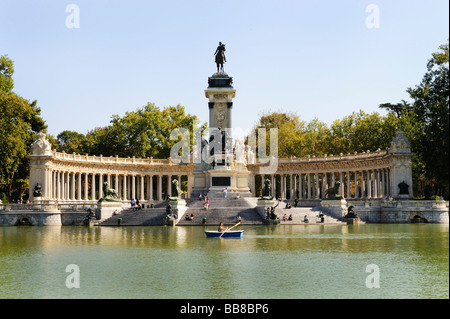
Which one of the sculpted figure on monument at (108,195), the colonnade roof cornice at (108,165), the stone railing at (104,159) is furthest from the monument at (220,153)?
the stone railing at (104,159)

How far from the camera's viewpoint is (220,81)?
76375 millimetres

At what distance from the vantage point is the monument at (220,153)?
7262 centimetres

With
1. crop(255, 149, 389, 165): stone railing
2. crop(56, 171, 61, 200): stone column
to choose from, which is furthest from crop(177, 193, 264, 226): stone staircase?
crop(56, 171, 61, 200): stone column

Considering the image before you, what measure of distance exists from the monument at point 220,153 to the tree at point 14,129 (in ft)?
75.5

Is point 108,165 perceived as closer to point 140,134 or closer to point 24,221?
point 140,134

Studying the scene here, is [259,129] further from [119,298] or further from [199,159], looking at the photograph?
[119,298]

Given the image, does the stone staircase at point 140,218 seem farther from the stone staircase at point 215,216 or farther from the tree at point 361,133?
the tree at point 361,133

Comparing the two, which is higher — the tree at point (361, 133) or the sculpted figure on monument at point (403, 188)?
the tree at point (361, 133)

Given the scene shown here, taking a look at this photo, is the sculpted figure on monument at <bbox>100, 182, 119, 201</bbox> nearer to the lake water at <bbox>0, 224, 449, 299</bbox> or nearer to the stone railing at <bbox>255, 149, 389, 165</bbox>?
the lake water at <bbox>0, 224, 449, 299</bbox>

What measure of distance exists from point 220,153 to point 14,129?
26.3 metres

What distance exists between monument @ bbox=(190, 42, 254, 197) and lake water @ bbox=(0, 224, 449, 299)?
3583cm

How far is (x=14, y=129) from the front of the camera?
241 feet

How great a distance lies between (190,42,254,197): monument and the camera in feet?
238

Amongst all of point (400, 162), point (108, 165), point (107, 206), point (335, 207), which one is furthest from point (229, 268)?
point (108, 165)
